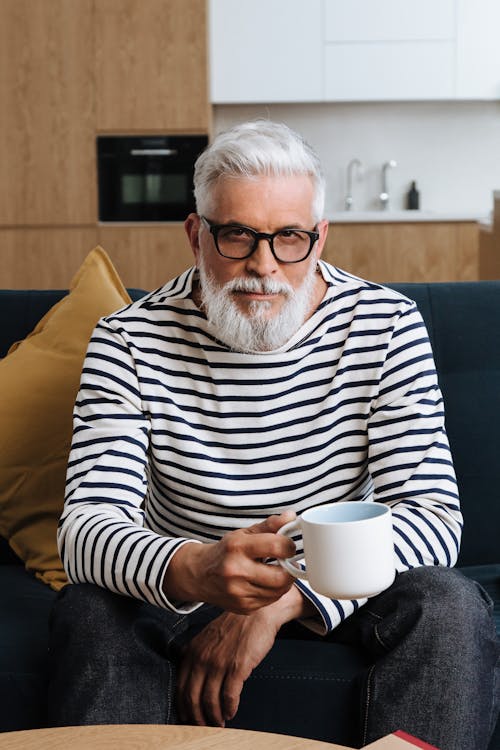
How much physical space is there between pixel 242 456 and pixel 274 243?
0.33 meters

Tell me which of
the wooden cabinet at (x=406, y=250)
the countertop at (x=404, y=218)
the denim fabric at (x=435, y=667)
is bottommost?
the denim fabric at (x=435, y=667)

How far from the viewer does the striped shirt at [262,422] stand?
1470 millimetres

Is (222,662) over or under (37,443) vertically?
under

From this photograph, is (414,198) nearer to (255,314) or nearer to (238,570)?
(255,314)

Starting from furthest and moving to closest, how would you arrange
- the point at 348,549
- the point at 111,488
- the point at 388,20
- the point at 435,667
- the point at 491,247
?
the point at 388,20
the point at 491,247
the point at 111,488
the point at 435,667
the point at 348,549

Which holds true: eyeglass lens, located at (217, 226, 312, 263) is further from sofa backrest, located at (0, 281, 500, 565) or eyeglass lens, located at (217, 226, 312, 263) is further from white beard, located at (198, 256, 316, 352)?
sofa backrest, located at (0, 281, 500, 565)

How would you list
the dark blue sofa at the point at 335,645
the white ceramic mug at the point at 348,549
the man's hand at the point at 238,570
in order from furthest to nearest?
the dark blue sofa at the point at 335,645 < the man's hand at the point at 238,570 < the white ceramic mug at the point at 348,549

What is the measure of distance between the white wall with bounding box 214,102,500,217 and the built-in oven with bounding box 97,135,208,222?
1.65 ft

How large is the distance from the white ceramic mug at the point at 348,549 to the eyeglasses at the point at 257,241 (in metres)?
0.55

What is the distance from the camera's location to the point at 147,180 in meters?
5.02

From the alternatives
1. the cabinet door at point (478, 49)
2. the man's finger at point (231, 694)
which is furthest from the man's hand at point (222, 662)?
the cabinet door at point (478, 49)

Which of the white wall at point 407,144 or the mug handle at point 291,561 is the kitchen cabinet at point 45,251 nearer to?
the white wall at point 407,144

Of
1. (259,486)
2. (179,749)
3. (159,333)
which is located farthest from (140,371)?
(179,749)

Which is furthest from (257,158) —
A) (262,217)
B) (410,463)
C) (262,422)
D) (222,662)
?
(222,662)
